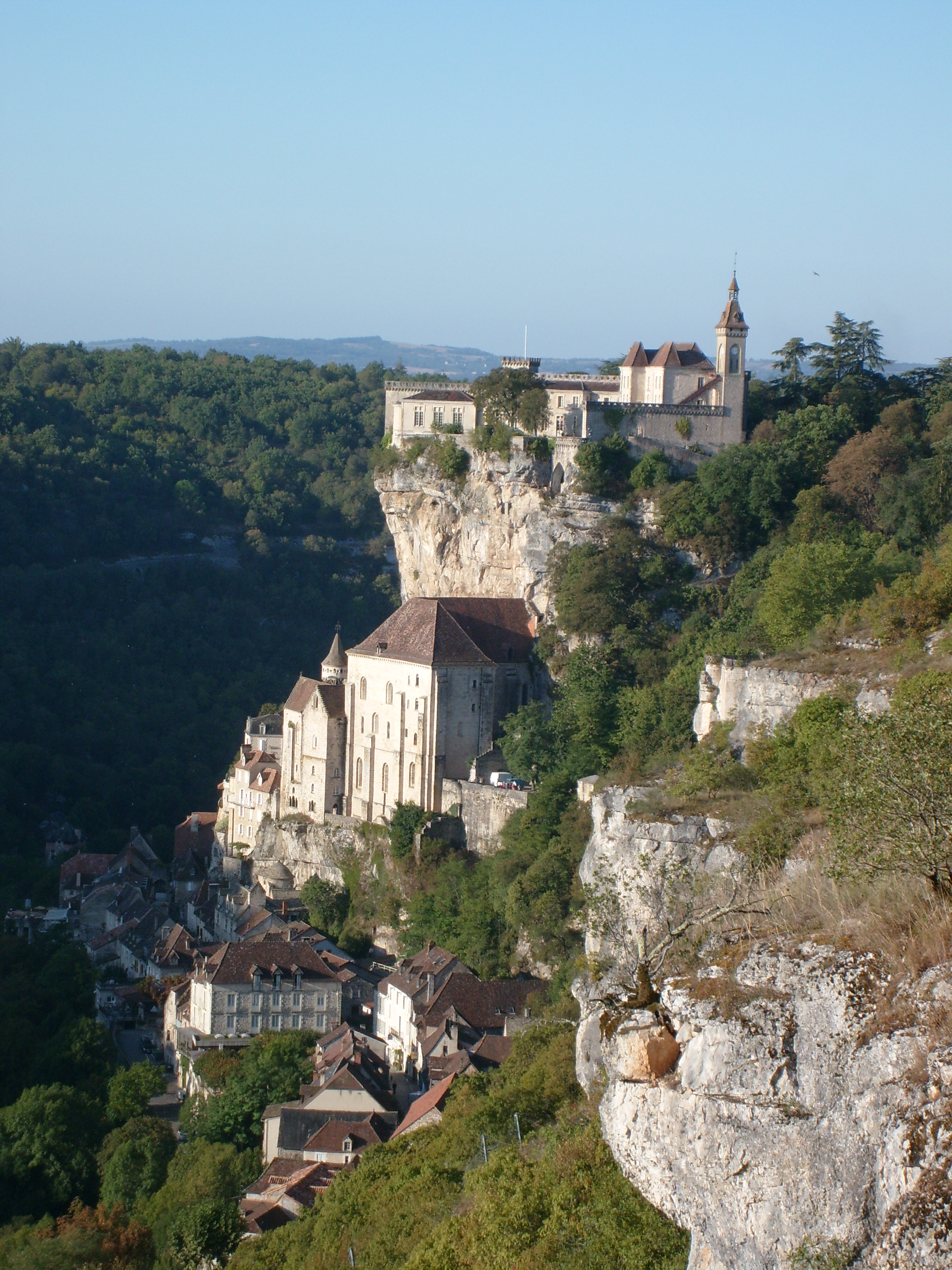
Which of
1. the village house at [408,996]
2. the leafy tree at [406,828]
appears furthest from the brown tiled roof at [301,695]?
the village house at [408,996]

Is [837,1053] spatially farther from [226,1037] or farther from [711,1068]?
[226,1037]

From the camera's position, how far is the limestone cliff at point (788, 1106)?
1098cm

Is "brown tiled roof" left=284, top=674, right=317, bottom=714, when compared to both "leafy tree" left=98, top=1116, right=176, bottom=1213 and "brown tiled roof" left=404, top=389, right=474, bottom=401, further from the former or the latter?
"leafy tree" left=98, top=1116, right=176, bottom=1213

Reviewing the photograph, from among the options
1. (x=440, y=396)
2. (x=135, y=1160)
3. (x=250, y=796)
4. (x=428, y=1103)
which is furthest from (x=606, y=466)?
(x=135, y=1160)

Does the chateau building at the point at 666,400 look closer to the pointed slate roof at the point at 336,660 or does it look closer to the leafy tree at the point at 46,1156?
the pointed slate roof at the point at 336,660

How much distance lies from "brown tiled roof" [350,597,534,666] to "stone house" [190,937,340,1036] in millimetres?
9523

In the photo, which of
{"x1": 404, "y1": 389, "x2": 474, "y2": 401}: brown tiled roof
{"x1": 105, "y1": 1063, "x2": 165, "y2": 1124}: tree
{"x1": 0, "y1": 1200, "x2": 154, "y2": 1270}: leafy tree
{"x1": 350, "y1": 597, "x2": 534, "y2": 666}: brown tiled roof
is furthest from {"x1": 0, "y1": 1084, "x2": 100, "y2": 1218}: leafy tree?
{"x1": 404, "y1": 389, "x2": 474, "y2": 401}: brown tiled roof

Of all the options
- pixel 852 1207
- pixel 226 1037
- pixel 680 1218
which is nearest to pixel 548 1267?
pixel 680 1218

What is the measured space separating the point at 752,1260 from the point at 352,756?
38.5 meters

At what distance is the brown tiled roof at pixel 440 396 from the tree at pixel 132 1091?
81.5 ft

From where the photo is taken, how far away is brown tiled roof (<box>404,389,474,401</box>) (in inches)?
2210

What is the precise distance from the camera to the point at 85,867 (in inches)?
2329

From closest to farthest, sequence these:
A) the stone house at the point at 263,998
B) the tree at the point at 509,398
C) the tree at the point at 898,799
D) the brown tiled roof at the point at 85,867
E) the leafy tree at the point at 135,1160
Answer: the tree at the point at 898,799 → the leafy tree at the point at 135,1160 → the stone house at the point at 263,998 → the tree at the point at 509,398 → the brown tiled roof at the point at 85,867

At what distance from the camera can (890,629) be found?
3256 cm
